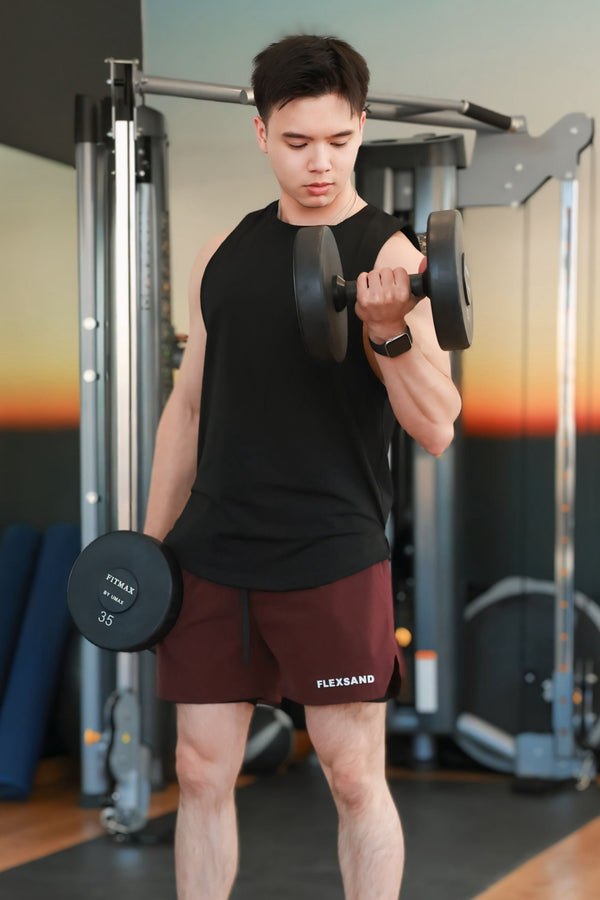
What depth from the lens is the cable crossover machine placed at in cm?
262

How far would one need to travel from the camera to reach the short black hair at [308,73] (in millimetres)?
1521

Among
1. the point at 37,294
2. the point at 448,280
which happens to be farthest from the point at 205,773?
the point at 37,294

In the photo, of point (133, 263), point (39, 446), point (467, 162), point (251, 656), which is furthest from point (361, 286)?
point (39, 446)

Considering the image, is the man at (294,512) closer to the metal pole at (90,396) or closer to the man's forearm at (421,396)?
the man's forearm at (421,396)

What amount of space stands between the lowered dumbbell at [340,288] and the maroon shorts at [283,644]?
342mm

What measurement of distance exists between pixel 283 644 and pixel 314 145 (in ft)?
2.15

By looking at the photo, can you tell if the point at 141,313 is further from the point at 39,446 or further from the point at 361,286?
the point at 361,286

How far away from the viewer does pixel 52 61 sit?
11.0ft

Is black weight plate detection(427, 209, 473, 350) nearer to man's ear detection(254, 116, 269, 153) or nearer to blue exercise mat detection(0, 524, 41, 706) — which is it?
man's ear detection(254, 116, 269, 153)

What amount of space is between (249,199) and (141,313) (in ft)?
1.69

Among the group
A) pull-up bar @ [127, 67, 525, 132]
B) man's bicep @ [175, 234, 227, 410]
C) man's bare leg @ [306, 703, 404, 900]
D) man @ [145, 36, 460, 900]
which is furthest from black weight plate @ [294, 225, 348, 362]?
pull-up bar @ [127, 67, 525, 132]

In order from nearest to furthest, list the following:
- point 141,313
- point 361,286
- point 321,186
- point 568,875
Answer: point 361,286 → point 321,186 → point 568,875 → point 141,313

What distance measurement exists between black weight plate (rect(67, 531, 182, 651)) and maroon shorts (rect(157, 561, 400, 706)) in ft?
0.13

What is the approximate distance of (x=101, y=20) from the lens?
3.53m
